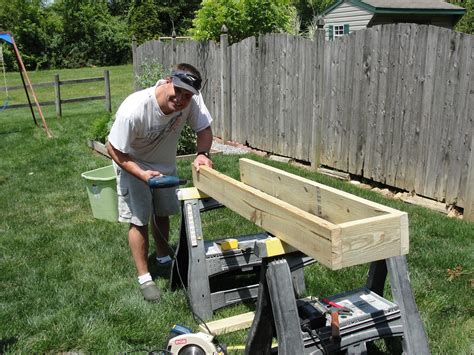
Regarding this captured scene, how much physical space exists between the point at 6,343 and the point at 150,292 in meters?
1.01

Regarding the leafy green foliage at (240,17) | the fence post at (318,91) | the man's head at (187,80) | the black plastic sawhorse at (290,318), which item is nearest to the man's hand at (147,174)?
the man's head at (187,80)

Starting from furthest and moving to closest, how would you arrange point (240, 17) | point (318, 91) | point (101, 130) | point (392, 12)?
point (392, 12) → point (240, 17) → point (101, 130) → point (318, 91)

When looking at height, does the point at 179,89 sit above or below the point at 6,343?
above

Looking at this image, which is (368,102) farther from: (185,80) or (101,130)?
(101,130)

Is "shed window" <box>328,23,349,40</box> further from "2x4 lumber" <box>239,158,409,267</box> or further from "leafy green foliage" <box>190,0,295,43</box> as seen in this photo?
"2x4 lumber" <box>239,158,409,267</box>

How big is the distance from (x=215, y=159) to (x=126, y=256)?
3797mm

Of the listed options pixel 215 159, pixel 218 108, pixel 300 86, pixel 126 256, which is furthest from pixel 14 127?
pixel 126 256

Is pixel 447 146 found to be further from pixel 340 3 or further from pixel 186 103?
pixel 340 3

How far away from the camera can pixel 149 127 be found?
3.72 meters

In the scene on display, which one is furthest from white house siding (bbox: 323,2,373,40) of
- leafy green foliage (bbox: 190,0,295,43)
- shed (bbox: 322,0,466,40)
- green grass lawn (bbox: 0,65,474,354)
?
green grass lawn (bbox: 0,65,474,354)

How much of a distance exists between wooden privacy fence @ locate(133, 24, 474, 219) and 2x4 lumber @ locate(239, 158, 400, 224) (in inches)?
112

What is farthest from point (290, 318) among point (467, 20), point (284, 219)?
point (467, 20)

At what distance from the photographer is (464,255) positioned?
4.45 m

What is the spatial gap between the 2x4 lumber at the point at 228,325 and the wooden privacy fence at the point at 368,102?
318cm
